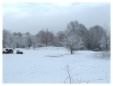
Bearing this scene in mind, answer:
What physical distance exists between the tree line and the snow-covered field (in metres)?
0.06

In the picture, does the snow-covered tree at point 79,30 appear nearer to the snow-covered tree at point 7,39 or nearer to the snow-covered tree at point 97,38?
the snow-covered tree at point 97,38

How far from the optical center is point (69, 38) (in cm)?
916

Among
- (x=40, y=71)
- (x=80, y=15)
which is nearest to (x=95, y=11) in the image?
(x=80, y=15)

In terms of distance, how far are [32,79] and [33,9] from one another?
673 millimetres

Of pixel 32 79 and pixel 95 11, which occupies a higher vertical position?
pixel 95 11

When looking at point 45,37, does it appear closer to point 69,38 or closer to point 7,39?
point 69,38

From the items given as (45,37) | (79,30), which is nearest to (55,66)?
(45,37)

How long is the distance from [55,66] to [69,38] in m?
0.30

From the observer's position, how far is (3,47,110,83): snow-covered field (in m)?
9.14

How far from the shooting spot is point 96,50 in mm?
9141

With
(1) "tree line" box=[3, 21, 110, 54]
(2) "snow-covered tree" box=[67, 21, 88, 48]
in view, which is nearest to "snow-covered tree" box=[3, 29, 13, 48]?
(1) "tree line" box=[3, 21, 110, 54]

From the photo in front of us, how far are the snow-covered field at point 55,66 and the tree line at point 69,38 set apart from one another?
6 centimetres

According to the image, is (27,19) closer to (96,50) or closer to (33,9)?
(33,9)

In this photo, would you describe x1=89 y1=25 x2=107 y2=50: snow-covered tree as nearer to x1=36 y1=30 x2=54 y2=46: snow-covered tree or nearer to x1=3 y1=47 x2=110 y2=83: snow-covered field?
x1=3 y1=47 x2=110 y2=83: snow-covered field
